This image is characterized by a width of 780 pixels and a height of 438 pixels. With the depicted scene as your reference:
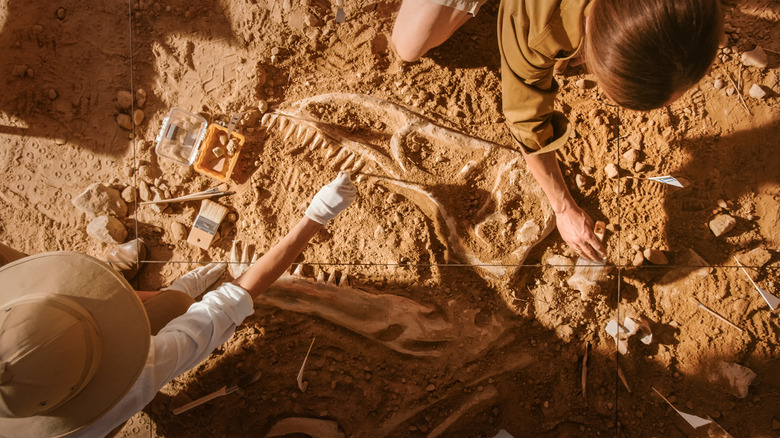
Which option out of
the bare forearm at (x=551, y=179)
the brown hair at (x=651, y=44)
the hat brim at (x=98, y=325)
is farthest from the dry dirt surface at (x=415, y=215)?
the brown hair at (x=651, y=44)

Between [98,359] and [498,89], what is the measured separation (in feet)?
7.79

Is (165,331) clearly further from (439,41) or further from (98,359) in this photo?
(439,41)

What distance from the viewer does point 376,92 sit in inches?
100

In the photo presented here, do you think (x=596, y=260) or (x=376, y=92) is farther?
(x=376, y=92)

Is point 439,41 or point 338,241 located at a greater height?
point 439,41

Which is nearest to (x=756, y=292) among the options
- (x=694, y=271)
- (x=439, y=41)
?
(x=694, y=271)

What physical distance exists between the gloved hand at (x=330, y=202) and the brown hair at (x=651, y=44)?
1.17 m

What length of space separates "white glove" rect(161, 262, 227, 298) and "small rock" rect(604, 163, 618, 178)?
224cm

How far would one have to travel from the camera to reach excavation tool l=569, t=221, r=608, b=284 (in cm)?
231

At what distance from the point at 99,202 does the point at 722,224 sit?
11.6 ft

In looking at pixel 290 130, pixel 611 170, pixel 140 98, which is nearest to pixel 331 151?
pixel 290 130

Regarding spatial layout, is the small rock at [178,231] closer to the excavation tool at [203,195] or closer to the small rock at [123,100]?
the excavation tool at [203,195]

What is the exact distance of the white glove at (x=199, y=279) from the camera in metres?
2.29

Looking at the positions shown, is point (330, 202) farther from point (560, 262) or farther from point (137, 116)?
point (137, 116)
